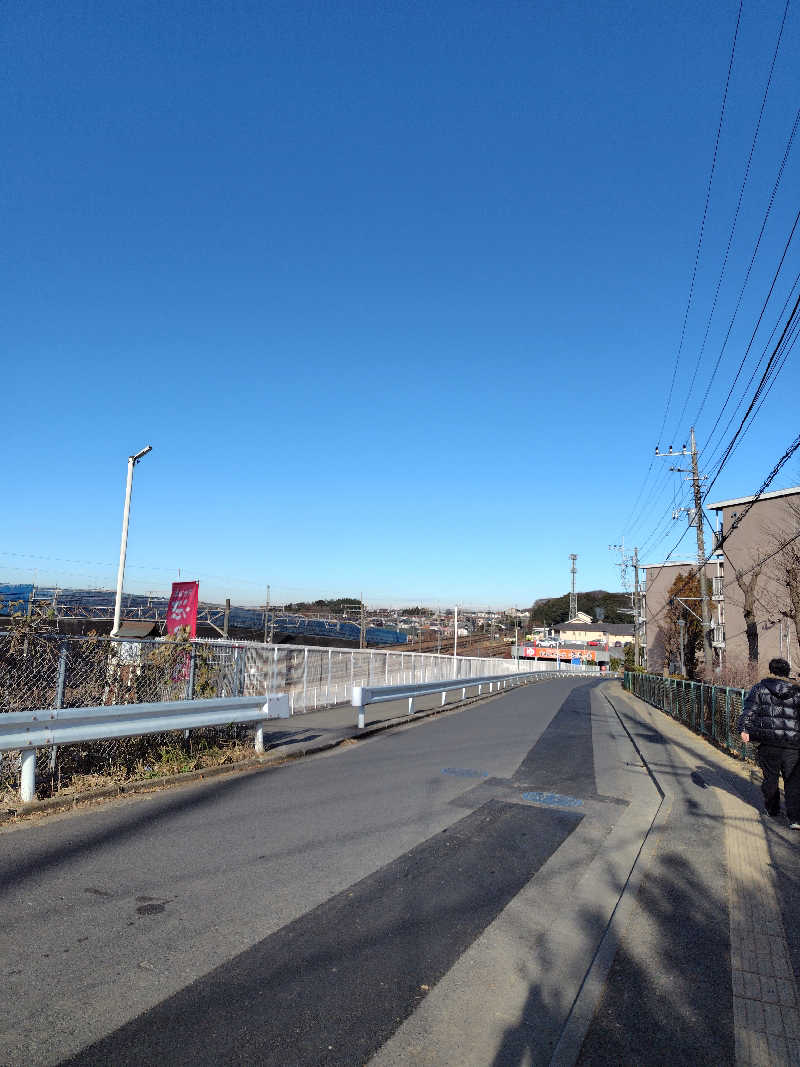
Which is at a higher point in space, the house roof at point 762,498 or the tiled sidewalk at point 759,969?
the house roof at point 762,498

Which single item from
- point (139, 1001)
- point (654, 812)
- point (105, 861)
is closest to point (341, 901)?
point (139, 1001)

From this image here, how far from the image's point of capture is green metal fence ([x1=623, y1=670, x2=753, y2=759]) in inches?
496

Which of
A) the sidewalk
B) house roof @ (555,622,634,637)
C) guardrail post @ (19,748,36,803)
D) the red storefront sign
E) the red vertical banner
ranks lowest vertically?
the red storefront sign

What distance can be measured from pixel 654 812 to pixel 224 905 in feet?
17.3

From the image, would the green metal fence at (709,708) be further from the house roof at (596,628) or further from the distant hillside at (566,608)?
the distant hillside at (566,608)

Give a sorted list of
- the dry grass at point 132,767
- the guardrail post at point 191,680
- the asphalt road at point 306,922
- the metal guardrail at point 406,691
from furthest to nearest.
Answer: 1. the metal guardrail at point 406,691
2. the guardrail post at point 191,680
3. the dry grass at point 132,767
4. the asphalt road at point 306,922

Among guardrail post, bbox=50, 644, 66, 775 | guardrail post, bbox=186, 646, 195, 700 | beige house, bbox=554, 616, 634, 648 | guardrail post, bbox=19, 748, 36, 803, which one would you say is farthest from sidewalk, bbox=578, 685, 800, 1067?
beige house, bbox=554, 616, 634, 648

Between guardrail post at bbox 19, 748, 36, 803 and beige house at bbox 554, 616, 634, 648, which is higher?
beige house at bbox 554, 616, 634, 648

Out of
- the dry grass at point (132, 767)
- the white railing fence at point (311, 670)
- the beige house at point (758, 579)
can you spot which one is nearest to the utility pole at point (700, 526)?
the beige house at point (758, 579)

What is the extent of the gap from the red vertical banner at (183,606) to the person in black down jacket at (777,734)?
12.8m

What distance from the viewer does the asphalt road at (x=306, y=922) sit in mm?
3127

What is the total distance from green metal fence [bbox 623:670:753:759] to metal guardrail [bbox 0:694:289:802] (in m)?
8.27

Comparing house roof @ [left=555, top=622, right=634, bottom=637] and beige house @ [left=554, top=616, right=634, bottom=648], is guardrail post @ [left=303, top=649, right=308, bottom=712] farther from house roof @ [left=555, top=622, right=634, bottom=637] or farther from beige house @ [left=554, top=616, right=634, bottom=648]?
house roof @ [left=555, top=622, right=634, bottom=637]

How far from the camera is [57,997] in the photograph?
3365 millimetres
